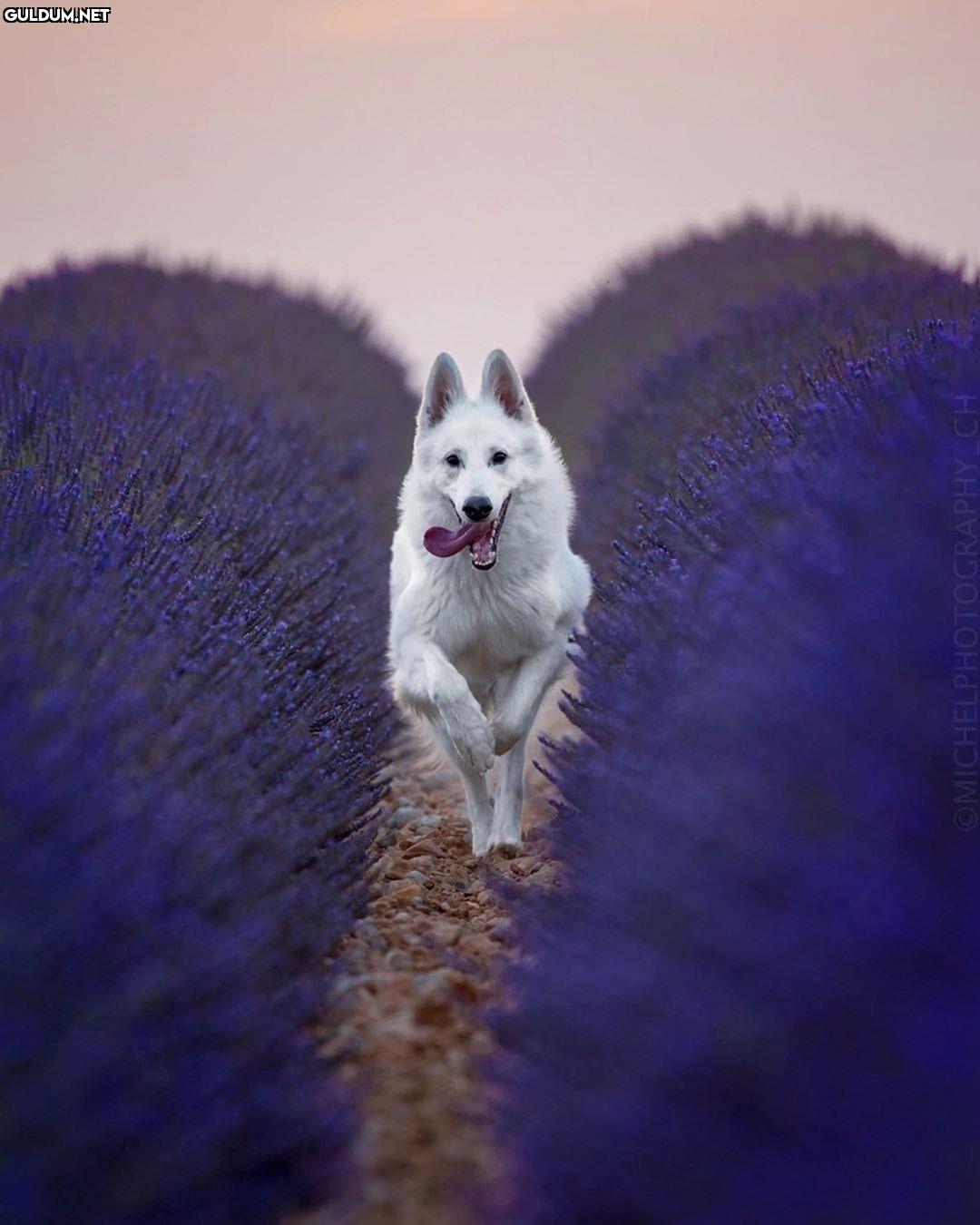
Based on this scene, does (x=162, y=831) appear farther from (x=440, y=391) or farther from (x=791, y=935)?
(x=440, y=391)

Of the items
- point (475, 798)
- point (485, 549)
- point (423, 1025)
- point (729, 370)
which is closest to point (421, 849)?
point (475, 798)

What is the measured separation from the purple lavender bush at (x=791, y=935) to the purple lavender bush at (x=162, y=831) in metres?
0.41

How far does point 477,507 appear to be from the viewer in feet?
14.0

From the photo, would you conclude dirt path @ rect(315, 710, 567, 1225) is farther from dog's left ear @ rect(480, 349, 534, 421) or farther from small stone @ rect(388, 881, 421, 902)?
dog's left ear @ rect(480, 349, 534, 421)

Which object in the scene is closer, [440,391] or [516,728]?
[516,728]

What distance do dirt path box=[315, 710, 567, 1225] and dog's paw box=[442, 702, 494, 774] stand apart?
0.31 m

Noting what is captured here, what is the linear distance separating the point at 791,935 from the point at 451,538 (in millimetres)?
2751

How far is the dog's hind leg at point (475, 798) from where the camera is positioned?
4477 mm

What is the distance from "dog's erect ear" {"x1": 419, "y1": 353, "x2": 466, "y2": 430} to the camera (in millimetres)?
4652

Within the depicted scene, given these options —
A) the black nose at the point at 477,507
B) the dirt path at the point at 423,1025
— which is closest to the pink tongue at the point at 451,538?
the black nose at the point at 477,507

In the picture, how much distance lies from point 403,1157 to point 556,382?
9055mm

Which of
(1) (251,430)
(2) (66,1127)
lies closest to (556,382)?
(1) (251,430)

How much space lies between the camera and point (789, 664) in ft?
7.59

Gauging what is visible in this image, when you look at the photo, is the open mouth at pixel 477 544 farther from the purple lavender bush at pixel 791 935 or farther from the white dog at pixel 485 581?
the purple lavender bush at pixel 791 935
